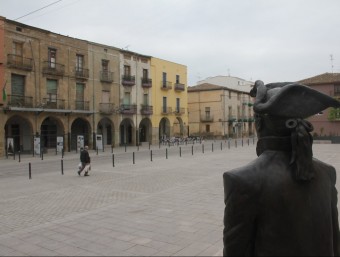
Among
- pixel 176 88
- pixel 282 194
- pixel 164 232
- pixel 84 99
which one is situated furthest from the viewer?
pixel 176 88

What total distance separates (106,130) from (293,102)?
123 ft

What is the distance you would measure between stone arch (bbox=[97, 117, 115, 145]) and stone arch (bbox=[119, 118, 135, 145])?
202 centimetres

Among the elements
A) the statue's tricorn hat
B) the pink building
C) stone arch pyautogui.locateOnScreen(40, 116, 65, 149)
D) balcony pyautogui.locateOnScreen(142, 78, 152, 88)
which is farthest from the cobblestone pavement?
the pink building

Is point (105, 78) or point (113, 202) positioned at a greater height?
point (105, 78)

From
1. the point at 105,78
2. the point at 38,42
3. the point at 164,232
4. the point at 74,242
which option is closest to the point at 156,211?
the point at 164,232

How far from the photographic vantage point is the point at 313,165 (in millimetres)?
1747

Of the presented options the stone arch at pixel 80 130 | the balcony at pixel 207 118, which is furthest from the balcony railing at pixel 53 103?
the balcony at pixel 207 118

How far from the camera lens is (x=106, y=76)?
36.1 meters

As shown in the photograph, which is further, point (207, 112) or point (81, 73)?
point (207, 112)

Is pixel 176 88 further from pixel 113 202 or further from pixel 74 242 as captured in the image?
pixel 74 242

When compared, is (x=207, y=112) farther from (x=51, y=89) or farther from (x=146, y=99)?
(x=51, y=89)

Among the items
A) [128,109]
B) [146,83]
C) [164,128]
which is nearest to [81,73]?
[128,109]

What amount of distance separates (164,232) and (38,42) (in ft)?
89.3

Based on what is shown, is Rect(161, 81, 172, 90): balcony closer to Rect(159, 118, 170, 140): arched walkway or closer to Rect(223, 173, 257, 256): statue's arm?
Rect(159, 118, 170, 140): arched walkway
